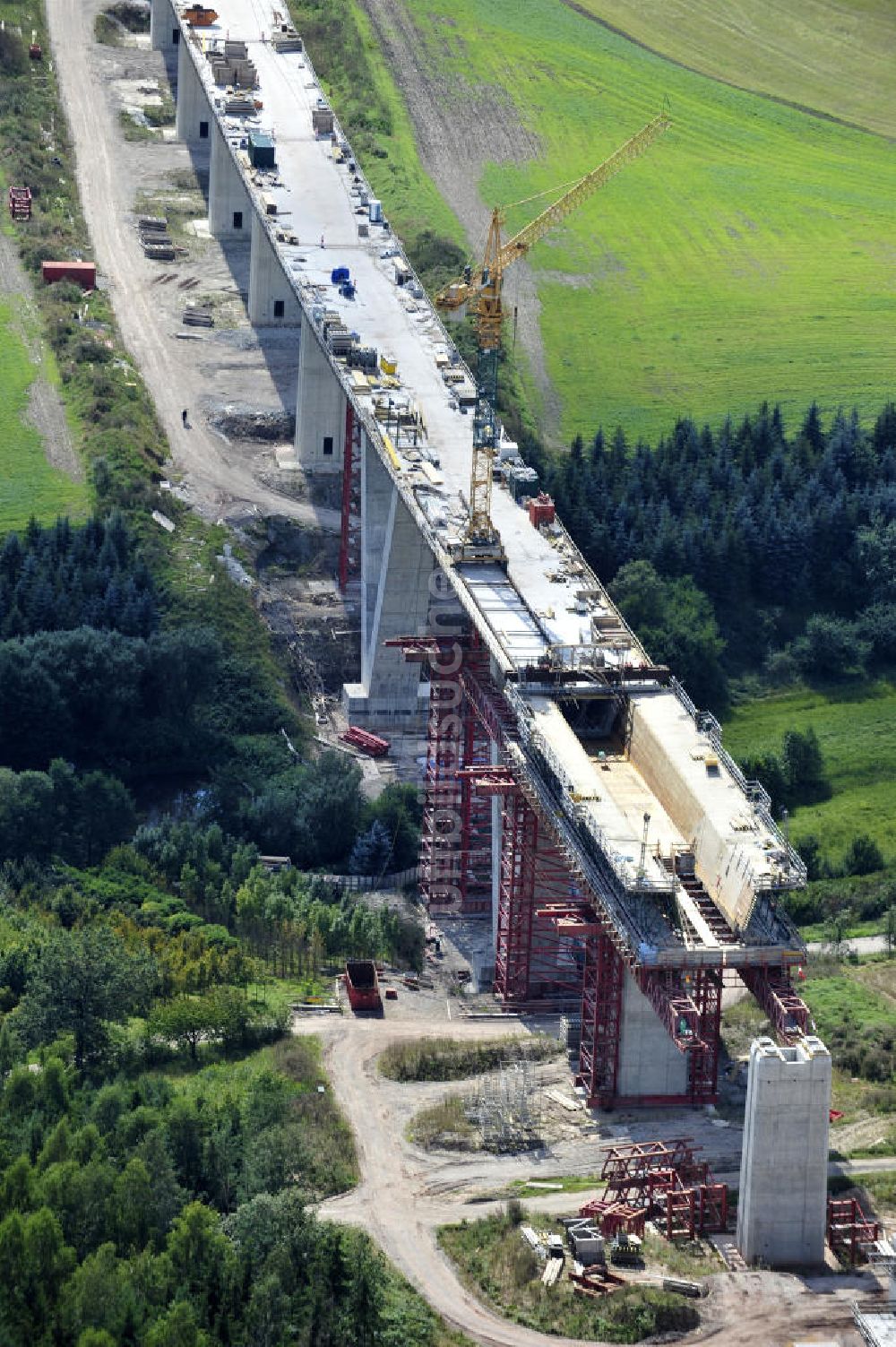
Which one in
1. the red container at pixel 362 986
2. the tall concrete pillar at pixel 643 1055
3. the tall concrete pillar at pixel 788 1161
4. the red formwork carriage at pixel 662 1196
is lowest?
the red container at pixel 362 986

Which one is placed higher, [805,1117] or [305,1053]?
[805,1117]

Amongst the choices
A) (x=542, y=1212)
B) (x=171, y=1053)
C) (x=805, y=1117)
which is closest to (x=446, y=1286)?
(x=542, y=1212)

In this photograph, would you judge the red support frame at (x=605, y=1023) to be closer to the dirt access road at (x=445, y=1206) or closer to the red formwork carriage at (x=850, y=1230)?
the dirt access road at (x=445, y=1206)

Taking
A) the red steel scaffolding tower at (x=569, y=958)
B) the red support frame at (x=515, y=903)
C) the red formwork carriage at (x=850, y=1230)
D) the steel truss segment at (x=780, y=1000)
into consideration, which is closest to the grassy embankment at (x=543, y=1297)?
the red formwork carriage at (x=850, y=1230)

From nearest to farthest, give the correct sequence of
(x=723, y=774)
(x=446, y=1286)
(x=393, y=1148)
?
(x=446, y=1286)
(x=393, y=1148)
(x=723, y=774)

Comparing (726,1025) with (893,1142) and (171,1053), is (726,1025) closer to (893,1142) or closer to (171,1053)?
(893,1142)

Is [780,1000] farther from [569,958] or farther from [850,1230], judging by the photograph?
[569,958]
